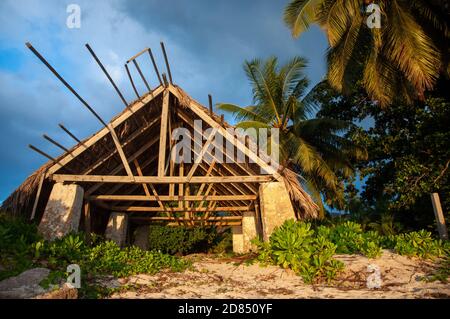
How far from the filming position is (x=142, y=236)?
11.6 meters

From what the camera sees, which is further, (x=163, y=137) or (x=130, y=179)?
(x=163, y=137)

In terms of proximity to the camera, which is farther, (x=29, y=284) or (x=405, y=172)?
(x=405, y=172)

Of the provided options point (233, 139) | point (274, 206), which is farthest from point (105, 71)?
point (274, 206)

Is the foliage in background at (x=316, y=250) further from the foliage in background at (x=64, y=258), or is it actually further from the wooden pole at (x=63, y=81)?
the wooden pole at (x=63, y=81)

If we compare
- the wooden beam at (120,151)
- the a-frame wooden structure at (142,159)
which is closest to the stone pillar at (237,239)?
the a-frame wooden structure at (142,159)

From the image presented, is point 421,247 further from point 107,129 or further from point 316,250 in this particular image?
point 107,129

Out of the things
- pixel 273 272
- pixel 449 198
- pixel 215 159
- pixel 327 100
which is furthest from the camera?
pixel 327 100

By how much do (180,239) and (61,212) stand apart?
485 cm

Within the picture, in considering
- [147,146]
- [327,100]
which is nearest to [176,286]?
[147,146]

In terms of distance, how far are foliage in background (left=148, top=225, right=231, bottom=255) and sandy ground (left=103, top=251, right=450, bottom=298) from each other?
16.4 ft

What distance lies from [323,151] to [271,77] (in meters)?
3.85

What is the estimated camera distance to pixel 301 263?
16.7 feet
